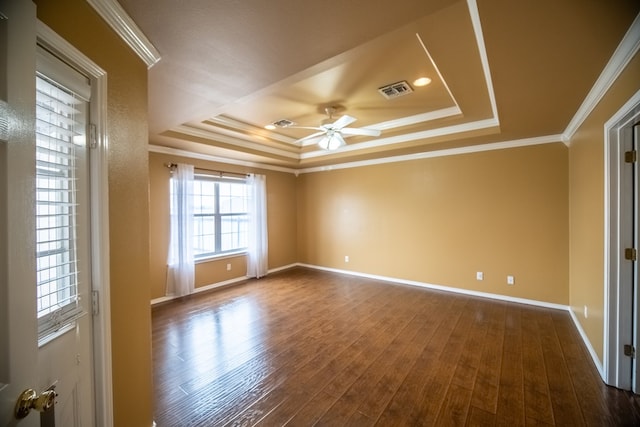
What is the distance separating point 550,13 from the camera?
4.40ft

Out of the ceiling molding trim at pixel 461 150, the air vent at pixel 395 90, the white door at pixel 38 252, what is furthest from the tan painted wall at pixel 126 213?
the ceiling molding trim at pixel 461 150

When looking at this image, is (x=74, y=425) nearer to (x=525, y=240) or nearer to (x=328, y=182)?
(x=525, y=240)

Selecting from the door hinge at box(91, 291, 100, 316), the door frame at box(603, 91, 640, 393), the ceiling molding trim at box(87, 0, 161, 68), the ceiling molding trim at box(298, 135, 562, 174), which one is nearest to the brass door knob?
the door hinge at box(91, 291, 100, 316)

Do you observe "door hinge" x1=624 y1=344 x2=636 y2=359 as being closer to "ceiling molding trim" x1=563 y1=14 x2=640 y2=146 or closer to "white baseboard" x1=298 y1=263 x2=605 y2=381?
"white baseboard" x1=298 y1=263 x2=605 y2=381

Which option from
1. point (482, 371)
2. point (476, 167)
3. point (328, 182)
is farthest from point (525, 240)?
point (328, 182)

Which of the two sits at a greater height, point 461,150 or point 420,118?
point 420,118

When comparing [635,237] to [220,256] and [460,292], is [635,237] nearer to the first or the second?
[460,292]

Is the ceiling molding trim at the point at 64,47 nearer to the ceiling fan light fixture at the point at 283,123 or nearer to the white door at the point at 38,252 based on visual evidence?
the white door at the point at 38,252

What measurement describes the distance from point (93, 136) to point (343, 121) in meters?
2.26

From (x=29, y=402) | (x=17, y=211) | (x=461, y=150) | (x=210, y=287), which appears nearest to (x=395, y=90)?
(x=461, y=150)

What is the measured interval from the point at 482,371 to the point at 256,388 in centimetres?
196

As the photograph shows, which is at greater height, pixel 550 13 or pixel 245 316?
pixel 550 13

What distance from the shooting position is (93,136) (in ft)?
3.95

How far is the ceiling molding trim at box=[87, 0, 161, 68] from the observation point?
1198mm
